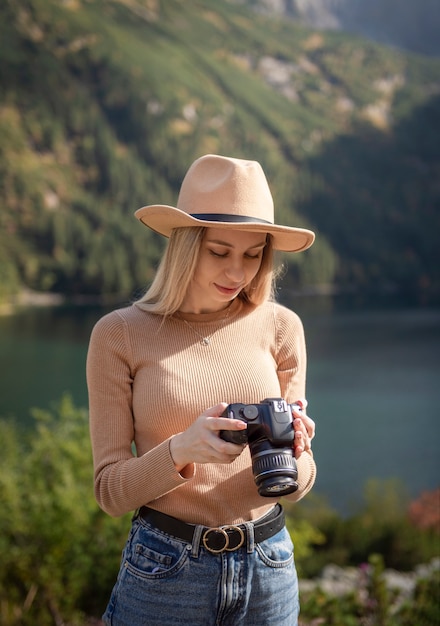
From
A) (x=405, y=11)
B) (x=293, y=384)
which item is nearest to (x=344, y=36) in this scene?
(x=405, y=11)

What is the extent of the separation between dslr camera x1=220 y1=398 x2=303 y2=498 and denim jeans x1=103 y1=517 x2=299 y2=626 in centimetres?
21

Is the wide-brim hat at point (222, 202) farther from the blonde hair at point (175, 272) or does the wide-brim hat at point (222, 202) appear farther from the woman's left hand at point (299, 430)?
the woman's left hand at point (299, 430)

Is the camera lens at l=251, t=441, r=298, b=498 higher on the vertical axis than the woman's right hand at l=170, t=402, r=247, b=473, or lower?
lower

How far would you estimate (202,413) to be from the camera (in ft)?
4.61

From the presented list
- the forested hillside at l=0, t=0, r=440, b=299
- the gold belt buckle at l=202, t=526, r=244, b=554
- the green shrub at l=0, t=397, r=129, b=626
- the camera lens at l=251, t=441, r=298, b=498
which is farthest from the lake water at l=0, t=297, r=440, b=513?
the forested hillside at l=0, t=0, r=440, b=299

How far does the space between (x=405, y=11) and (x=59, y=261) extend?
145678 mm

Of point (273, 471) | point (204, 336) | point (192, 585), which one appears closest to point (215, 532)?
point (192, 585)

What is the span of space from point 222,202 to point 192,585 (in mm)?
893

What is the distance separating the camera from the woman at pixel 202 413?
146cm

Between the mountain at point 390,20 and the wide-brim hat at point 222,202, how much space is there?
190m

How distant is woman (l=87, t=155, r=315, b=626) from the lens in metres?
1.46

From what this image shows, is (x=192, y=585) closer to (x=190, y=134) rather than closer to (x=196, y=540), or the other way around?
(x=196, y=540)

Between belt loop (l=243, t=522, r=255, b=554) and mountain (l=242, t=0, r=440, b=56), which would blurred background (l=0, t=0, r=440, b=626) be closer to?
mountain (l=242, t=0, r=440, b=56)

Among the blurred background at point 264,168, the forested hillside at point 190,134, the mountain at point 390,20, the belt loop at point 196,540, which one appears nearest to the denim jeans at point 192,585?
the belt loop at point 196,540
